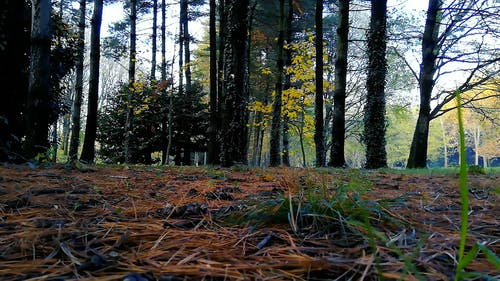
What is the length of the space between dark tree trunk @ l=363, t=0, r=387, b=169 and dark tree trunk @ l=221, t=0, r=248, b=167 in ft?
13.6

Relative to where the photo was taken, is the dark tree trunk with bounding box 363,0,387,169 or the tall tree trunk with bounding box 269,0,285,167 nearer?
the dark tree trunk with bounding box 363,0,387,169

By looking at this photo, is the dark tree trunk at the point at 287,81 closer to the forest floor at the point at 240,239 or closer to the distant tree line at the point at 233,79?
the distant tree line at the point at 233,79

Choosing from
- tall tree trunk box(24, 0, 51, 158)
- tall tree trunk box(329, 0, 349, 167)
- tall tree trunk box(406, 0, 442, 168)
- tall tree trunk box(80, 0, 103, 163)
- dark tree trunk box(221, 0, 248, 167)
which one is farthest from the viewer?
tall tree trunk box(406, 0, 442, 168)

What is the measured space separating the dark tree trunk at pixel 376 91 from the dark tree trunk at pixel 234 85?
4.14m

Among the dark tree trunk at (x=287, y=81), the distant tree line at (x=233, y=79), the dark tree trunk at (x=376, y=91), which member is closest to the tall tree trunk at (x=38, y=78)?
the distant tree line at (x=233, y=79)

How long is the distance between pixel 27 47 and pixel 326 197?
8499mm

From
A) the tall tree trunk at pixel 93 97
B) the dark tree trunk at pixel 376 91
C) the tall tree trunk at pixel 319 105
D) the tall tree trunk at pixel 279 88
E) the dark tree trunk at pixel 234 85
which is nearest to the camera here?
the dark tree trunk at pixel 234 85

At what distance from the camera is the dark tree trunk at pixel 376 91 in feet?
Result: 26.9

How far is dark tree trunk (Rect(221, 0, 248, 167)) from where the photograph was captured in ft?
17.5

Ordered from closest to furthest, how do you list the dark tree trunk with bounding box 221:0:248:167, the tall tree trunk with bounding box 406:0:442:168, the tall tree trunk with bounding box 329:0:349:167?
the dark tree trunk with bounding box 221:0:248:167
the tall tree trunk with bounding box 329:0:349:167
the tall tree trunk with bounding box 406:0:442:168

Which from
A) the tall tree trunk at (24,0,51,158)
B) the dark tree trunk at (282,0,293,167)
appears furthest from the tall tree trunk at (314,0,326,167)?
the tall tree trunk at (24,0,51,158)

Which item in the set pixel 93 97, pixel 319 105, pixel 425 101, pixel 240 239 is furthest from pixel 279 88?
pixel 240 239

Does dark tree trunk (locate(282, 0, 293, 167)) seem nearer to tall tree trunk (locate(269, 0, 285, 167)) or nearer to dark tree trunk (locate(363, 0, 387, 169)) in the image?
tall tree trunk (locate(269, 0, 285, 167))

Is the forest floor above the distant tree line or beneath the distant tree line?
beneath
